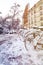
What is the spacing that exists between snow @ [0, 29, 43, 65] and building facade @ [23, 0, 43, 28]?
0.08m

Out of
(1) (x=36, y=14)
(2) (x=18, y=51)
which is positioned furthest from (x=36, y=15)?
(2) (x=18, y=51)

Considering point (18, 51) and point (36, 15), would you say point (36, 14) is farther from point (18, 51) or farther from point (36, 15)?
point (18, 51)

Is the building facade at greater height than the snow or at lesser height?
greater

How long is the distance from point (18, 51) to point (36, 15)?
39 centimetres

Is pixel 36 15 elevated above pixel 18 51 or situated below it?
above

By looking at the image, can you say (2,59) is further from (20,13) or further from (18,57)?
(20,13)

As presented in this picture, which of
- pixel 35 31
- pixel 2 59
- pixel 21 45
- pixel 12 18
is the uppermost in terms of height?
pixel 12 18

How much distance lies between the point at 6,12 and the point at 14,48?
0.35m

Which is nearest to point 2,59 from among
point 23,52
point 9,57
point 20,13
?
point 9,57

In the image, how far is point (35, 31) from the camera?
0.99 m

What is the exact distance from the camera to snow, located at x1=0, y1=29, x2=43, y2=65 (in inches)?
37.4

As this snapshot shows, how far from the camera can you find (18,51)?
3.19ft

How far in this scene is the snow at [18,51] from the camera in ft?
3.12

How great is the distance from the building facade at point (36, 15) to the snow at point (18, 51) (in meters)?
0.08
